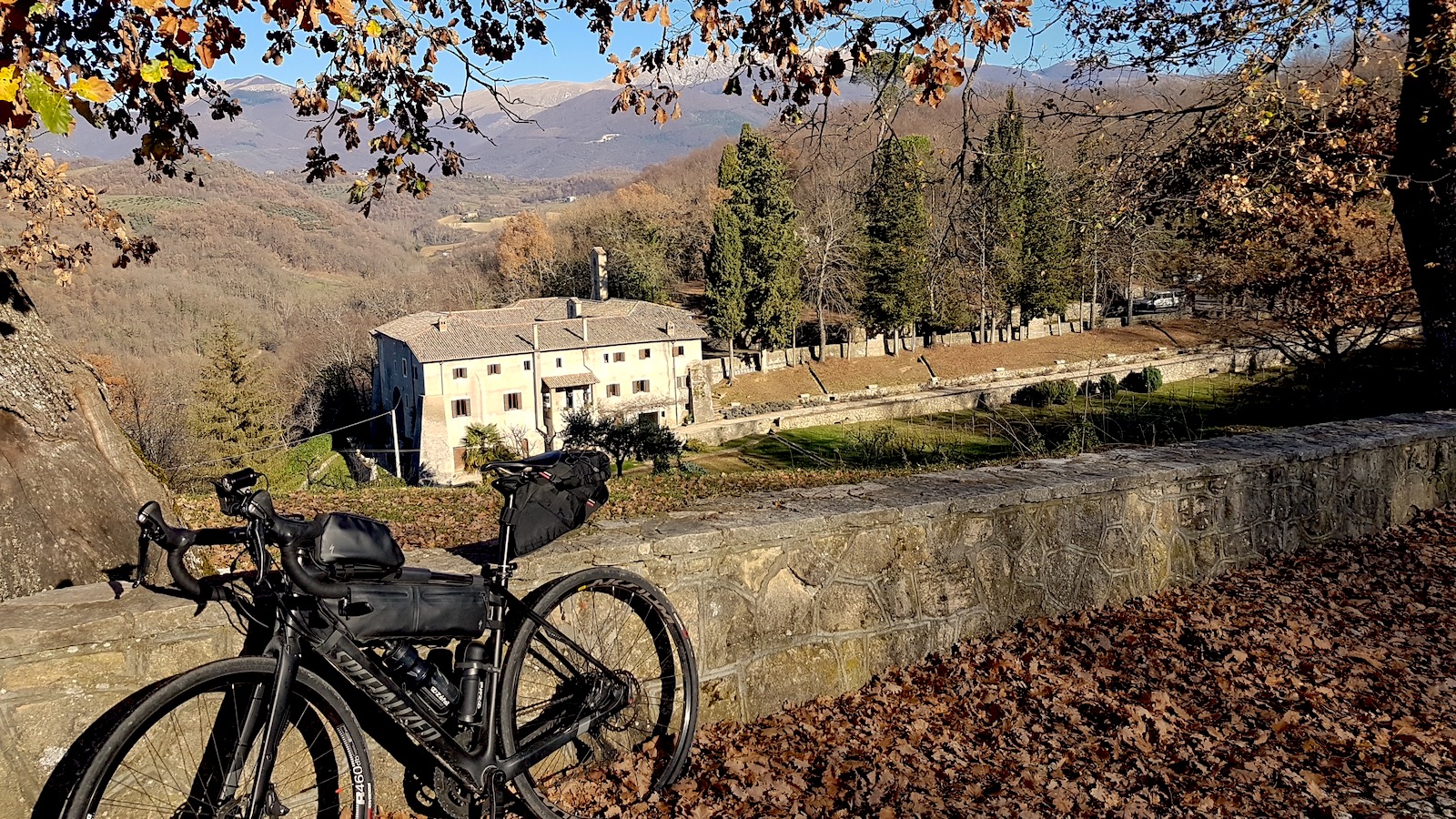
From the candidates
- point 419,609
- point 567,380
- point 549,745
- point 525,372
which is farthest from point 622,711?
point 525,372

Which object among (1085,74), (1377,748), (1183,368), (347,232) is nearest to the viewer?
(1377,748)

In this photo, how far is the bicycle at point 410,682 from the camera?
2.22 metres

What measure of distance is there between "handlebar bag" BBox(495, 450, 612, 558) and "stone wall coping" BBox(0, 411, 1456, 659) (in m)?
0.16

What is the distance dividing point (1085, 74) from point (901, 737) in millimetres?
7868

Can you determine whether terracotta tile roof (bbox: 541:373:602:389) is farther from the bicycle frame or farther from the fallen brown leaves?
the bicycle frame

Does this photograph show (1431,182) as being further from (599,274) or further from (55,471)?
(599,274)

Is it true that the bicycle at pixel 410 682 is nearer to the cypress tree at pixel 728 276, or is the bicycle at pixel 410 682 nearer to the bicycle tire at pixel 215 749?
the bicycle tire at pixel 215 749

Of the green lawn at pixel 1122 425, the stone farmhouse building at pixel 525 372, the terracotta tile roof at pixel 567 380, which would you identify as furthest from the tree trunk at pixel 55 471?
the terracotta tile roof at pixel 567 380

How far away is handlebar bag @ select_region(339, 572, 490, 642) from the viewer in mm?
2381

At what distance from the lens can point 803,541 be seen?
12.1 feet

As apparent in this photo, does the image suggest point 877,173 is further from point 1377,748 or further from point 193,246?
point 193,246

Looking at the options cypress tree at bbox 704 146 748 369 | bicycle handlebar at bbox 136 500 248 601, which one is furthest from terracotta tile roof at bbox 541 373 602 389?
bicycle handlebar at bbox 136 500 248 601

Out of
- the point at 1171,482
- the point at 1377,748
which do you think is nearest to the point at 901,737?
the point at 1377,748

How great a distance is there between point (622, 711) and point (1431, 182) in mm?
7893
